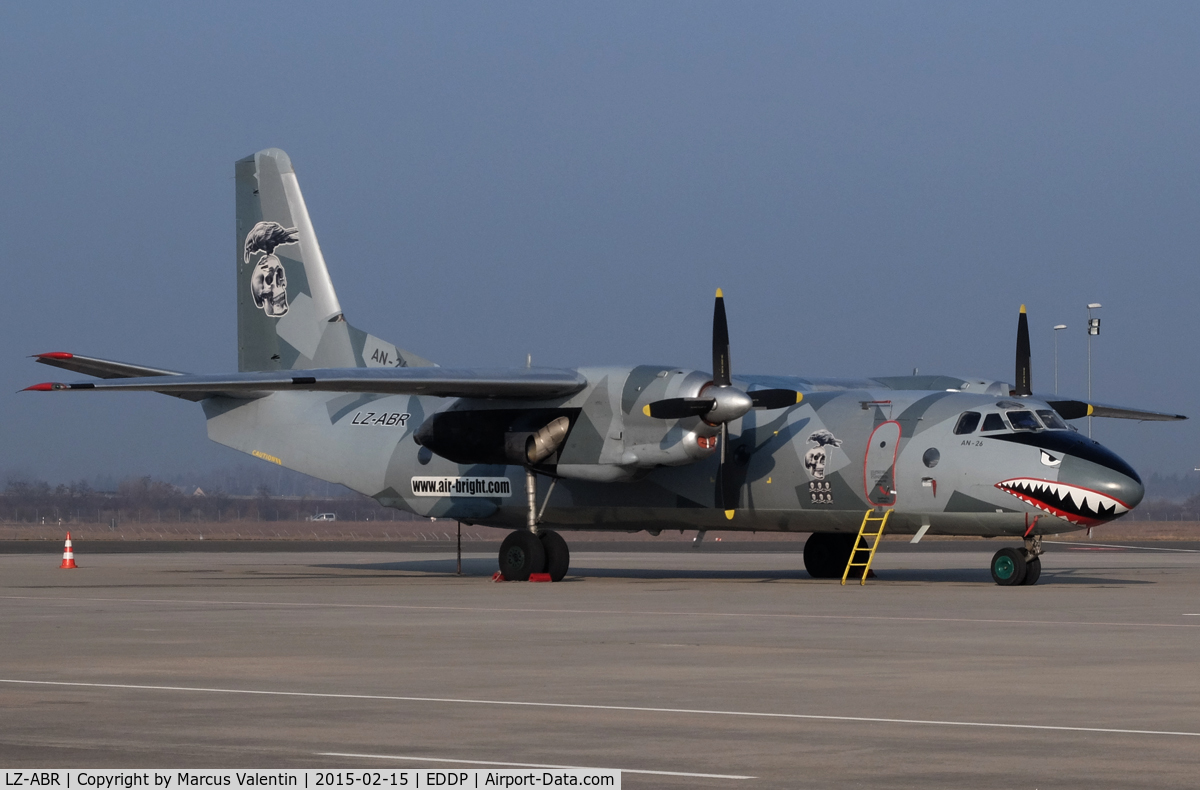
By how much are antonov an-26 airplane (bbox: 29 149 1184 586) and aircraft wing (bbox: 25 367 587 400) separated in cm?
4

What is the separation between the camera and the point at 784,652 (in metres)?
14.4

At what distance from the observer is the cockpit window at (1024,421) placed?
24516 mm

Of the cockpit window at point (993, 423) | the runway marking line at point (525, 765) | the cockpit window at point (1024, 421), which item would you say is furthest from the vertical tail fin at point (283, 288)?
the runway marking line at point (525, 765)

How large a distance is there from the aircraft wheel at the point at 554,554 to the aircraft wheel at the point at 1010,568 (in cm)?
711

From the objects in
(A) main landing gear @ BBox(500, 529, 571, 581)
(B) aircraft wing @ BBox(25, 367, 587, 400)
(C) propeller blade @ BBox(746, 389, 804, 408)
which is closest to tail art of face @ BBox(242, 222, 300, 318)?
(B) aircraft wing @ BBox(25, 367, 587, 400)

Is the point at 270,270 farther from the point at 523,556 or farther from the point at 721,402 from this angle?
the point at 721,402

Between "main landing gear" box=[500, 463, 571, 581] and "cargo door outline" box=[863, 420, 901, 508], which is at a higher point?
"cargo door outline" box=[863, 420, 901, 508]

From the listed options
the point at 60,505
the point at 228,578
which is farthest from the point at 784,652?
the point at 60,505

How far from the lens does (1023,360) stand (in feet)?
89.0

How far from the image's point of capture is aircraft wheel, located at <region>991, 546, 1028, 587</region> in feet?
81.3

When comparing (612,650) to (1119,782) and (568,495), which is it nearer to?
(1119,782)

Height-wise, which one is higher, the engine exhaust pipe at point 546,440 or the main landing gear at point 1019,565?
the engine exhaust pipe at point 546,440

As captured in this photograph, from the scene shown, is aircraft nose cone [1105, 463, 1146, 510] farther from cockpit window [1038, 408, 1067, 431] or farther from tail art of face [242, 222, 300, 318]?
tail art of face [242, 222, 300, 318]

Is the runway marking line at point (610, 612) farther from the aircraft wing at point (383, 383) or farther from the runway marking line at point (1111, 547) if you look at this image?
the runway marking line at point (1111, 547)
